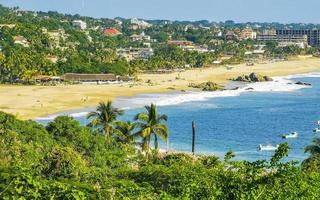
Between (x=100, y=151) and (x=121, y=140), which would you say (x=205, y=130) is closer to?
(x=121, y=140)

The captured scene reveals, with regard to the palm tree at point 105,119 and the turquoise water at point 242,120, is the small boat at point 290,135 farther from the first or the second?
the palm tree at point 105,119

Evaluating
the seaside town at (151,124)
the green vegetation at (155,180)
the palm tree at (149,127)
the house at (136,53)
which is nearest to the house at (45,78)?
the seaside town at (151,124)

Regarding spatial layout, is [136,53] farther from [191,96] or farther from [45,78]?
[191,96]

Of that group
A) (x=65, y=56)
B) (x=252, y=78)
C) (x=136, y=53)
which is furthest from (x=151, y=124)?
(x=136, y=53)

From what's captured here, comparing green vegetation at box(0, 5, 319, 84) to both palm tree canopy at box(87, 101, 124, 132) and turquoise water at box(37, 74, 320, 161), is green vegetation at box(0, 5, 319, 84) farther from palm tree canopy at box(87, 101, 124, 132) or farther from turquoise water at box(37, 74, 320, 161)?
palm tree canopy at box(87, 101, 124, 132)

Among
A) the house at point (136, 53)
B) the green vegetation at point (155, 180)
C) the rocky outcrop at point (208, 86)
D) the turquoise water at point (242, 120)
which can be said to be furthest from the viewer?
the house at point (136, 53)

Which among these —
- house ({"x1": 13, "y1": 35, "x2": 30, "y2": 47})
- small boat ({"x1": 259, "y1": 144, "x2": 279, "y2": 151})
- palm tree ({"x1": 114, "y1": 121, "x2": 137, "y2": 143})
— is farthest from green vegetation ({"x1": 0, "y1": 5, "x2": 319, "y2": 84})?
palm tree ({"x1": 114, "y1": 121, "x2": 137, "y2": 143})
